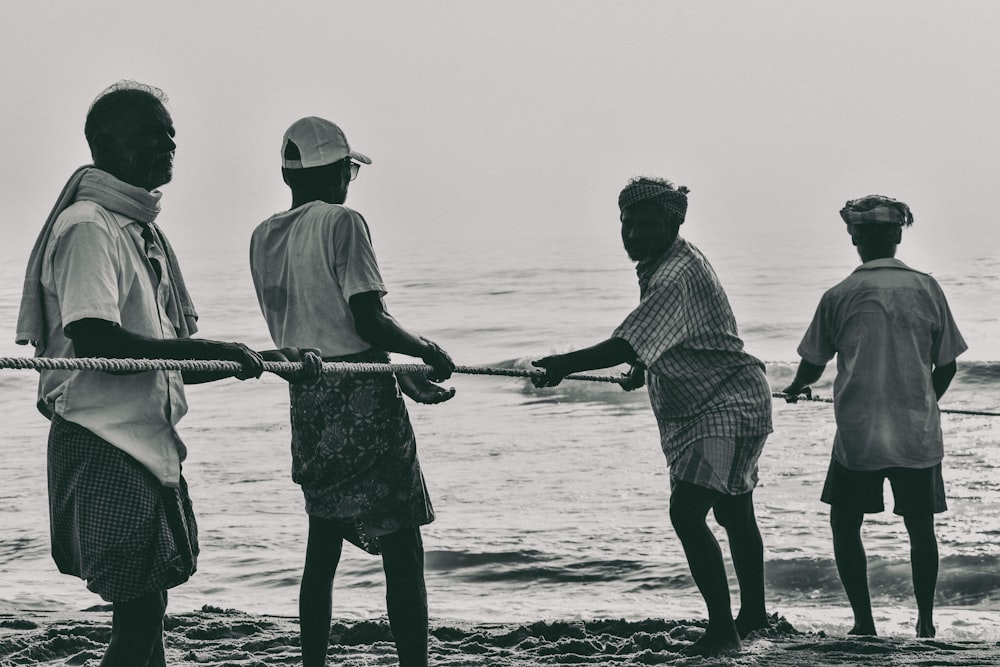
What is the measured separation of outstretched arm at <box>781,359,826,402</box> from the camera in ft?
15.2

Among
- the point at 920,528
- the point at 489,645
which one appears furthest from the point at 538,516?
the point at 920,528

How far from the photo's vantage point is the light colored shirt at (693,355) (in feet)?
12.4

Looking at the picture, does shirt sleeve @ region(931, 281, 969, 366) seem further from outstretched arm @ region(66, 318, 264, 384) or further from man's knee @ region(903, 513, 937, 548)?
outstretched arm @ region(66, 318, 264, 384)

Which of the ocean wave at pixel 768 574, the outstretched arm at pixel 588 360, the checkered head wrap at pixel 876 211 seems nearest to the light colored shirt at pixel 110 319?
the outstretched arm at pixel 588 360

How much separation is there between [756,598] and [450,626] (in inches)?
51.7

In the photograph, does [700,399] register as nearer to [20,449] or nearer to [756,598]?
[756,598]

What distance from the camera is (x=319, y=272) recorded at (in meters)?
3.25

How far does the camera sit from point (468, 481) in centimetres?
894

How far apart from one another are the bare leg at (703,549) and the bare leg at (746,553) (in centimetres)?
24

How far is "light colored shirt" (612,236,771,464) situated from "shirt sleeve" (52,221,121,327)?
5.88 ft

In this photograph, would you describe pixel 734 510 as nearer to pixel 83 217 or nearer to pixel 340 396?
pixel 340 396

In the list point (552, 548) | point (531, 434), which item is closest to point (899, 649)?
point (552, 548)

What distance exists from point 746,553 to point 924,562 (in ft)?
2.47

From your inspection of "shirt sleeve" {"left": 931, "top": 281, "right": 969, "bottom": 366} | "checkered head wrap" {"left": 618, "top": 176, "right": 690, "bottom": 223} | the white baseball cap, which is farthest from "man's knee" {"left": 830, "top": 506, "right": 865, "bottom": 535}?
the white baseball cap
